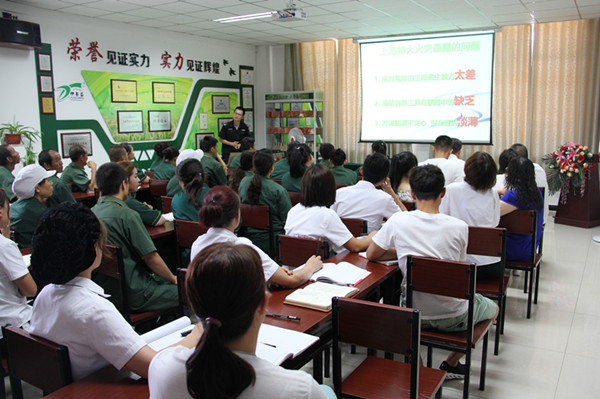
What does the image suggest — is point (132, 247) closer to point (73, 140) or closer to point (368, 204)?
point (368, 204)

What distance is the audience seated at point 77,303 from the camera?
4.76ft

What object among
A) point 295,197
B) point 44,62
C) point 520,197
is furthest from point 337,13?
point 520,197

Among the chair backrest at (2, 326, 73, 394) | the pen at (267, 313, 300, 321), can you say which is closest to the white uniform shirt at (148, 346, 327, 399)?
the chair backrest at (2, 326, 73, 394)

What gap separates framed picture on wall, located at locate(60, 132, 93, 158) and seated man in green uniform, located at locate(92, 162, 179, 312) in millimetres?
4234

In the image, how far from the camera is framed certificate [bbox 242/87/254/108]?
32.0ft

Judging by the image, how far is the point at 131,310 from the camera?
276 centimetres

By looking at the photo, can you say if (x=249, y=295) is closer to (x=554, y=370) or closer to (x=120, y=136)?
(x=554, y=370)

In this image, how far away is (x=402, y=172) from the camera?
13.9ft

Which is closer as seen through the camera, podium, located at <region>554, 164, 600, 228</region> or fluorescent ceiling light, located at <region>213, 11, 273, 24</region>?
podium, located at <region>554, 164, 600, 228</region>

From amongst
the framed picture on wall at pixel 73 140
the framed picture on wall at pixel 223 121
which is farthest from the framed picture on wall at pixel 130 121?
the framed picture on wall at pixel 223 121

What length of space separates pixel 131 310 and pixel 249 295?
1988 mm

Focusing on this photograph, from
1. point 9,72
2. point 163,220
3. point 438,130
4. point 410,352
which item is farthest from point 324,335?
point 438,130

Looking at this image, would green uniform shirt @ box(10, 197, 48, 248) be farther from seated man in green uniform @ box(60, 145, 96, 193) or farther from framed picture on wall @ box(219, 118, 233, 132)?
framed picture on wall @ box(219, 118, 233, 132)

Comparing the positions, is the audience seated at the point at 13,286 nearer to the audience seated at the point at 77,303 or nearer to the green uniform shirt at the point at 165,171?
the audience seated at the point at 77,303
